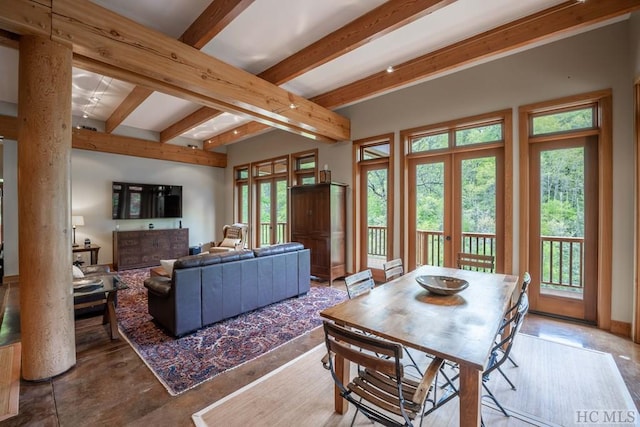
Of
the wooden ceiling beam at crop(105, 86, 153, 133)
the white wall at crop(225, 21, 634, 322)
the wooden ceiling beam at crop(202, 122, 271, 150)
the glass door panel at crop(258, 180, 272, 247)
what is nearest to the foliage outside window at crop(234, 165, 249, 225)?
the glass door panel at crop(258, 180, 272, 247)

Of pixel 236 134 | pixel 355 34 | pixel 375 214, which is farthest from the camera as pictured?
pixel 236 134

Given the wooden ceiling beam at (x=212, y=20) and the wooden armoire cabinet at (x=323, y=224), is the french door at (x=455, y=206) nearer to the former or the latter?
the wooden armoire cabinet at (x=323, y=224)

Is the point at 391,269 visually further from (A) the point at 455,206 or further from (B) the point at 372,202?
(B) the point at 372,202

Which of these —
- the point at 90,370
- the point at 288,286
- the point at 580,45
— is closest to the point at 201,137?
the point at 288,286

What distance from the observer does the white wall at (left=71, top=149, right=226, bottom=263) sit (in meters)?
6.05

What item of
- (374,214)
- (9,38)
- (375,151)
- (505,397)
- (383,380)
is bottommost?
(505,397)

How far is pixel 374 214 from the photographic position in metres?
5.23

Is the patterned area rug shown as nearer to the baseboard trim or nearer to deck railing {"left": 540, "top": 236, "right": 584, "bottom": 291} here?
deck railing {"left": 540, "top": 236, "right": 584, "bottom": 291}

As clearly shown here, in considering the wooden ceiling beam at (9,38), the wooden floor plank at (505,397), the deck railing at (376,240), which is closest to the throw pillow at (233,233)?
the deck railing at (376,240)

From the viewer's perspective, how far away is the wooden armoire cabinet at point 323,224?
5005 millimetres

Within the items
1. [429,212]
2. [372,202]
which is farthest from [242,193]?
[429,212]

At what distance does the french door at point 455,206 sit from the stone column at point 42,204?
4.42 m

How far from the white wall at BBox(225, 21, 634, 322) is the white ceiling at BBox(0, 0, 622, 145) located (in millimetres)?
403

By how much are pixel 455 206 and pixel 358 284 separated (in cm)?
267
